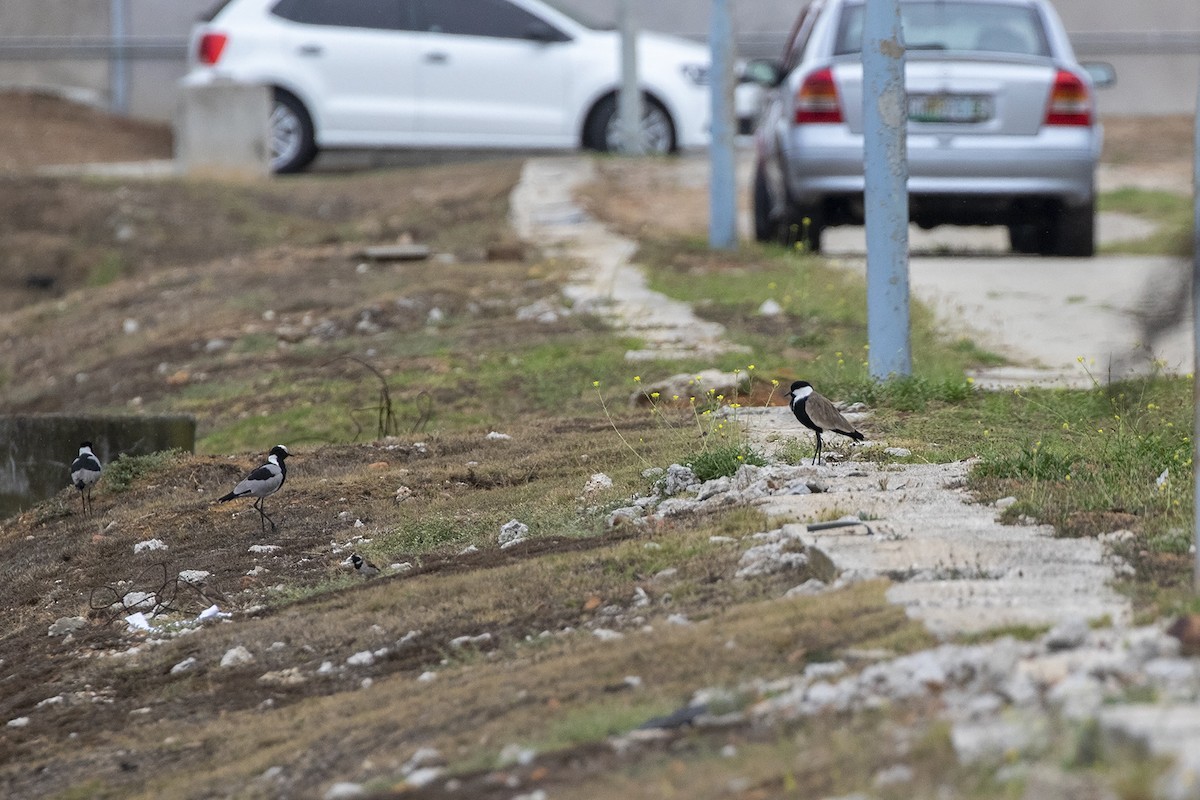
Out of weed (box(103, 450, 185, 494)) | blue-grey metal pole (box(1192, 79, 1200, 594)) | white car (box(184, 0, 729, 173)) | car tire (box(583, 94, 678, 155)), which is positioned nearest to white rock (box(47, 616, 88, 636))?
weed (box(103, 450, 185, 494))

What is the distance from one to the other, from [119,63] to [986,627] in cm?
2062

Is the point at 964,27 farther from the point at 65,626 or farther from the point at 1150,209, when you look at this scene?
the point at 65,626

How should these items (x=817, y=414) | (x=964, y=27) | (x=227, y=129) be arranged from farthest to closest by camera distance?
(x=227, y=129) → (x=964, y=27) → (x=817, y=414)

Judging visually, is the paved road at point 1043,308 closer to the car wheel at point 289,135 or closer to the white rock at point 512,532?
the white rock at point 512,532

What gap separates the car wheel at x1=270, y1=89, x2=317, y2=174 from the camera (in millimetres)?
17453

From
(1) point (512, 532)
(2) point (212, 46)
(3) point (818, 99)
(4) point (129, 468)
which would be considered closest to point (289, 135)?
(2) point (212, 46)

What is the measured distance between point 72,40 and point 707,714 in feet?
68.4

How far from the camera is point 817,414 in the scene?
5992 millimetres

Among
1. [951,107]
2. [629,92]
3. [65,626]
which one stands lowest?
[65,626]

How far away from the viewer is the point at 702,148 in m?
18.1

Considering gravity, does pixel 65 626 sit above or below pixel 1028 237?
below

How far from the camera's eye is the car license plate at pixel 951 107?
1102 centimetres

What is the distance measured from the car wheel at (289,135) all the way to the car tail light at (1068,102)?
8590 millimetres

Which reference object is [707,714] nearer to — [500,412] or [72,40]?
[500,412]
